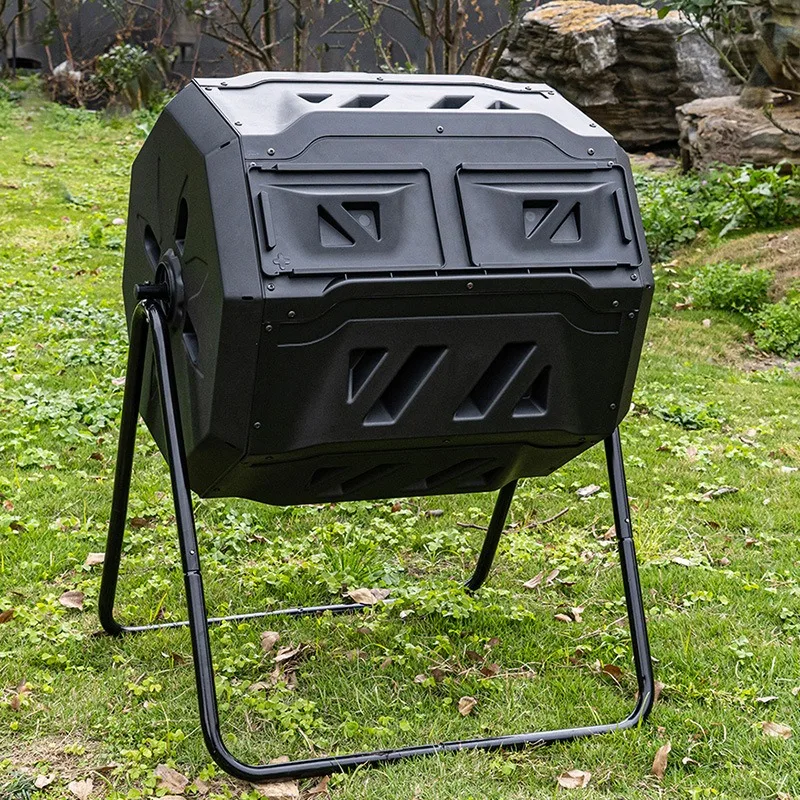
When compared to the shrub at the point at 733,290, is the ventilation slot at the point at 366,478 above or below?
above

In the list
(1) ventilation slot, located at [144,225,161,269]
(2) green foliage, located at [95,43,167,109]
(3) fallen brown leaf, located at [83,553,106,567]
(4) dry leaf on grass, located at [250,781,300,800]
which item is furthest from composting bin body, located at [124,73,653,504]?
(2) green foliage, located at [95,43,167,109]

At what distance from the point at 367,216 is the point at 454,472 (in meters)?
0.76

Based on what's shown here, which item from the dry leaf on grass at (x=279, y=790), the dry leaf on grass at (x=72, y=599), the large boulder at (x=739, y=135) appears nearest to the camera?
the dry leaf on grass at (x=279, y=790)

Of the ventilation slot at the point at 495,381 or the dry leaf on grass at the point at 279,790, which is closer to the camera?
the ventilation slot at the point at 495,381

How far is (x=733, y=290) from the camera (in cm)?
727

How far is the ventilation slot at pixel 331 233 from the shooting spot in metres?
2.33

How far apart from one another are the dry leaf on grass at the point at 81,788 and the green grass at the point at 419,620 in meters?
0.03

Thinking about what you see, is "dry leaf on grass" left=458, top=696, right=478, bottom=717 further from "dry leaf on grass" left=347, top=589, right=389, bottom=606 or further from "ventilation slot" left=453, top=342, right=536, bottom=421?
"ventilation slot" left=453, top=342, right=536, bottom=421

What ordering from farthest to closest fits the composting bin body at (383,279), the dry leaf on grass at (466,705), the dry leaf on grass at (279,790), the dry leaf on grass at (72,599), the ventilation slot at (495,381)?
1. the dry leaf on grass at (72,599)
2. the dry leaf on grass at (466,705)
3. the dry leaf on grass at (279,790)
4. the ventilation slot at (495,381)
5. the composting bin body at (383,279)

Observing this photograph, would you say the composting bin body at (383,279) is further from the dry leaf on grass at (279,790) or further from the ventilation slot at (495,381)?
the dry leaf on grass at (279,790)

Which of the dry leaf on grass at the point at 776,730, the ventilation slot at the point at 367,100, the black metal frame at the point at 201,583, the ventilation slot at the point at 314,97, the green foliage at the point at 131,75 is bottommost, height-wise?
the green foliage at the point at 131,75

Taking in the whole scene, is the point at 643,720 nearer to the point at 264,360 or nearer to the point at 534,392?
the point at 534,392

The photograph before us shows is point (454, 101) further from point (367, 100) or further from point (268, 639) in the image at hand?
point (268, 639)

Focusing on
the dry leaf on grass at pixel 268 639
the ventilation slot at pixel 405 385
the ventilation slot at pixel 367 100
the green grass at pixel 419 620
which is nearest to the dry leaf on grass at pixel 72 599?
the green grass at pixel 419 620
